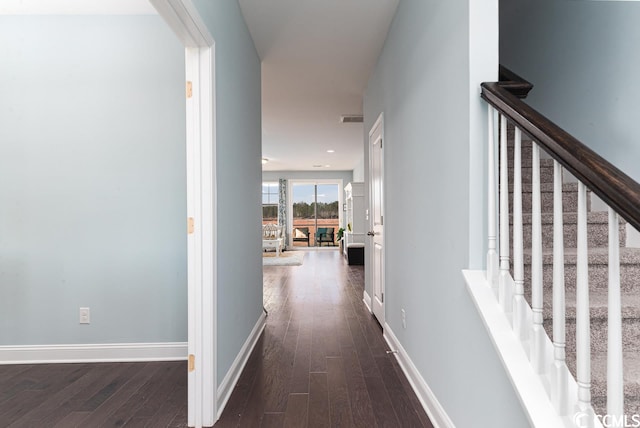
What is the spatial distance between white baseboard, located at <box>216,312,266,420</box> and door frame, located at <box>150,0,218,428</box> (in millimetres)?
121

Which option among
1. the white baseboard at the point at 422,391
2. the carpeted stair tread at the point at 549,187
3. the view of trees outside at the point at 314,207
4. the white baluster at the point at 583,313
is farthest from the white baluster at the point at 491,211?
the view of trees outside at the point at 314,207

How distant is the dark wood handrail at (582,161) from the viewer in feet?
2.38

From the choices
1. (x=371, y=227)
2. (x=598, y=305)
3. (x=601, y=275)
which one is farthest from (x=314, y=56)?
(x=598, y=305)

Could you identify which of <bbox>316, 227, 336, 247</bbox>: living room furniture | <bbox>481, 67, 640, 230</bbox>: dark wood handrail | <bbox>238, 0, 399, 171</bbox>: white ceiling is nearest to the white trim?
<bbox>481, 67, 640, 230</bbox>: dark wood handrail

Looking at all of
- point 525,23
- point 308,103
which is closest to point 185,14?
point 525,23

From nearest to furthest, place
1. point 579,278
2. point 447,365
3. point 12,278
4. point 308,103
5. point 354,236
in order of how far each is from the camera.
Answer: point 579,278 → point 447,365 → point 12,278 → point 308,103 → point 354,236

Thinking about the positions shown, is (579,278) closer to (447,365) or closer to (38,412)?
(447,365)

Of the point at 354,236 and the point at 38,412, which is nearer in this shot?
the point at 38,412

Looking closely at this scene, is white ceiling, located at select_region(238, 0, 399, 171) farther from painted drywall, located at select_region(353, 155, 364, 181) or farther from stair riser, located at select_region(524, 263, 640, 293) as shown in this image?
painted drywall, located at select_region(353, 155, 364, 181)

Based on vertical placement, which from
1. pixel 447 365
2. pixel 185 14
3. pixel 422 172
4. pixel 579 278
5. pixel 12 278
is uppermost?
pixel 185 14

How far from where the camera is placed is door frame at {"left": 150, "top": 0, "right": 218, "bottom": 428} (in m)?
1.79

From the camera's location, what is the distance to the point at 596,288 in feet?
5.29

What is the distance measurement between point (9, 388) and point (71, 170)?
153cm

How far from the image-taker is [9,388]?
7.16ft
